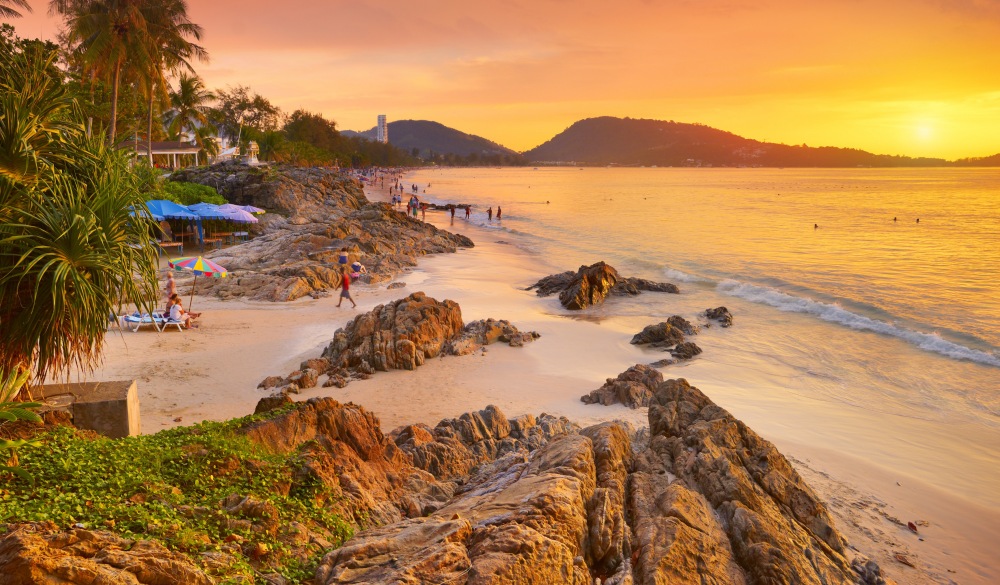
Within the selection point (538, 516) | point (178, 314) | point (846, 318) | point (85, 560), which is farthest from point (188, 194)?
point (538, 516)

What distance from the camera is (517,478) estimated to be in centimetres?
622

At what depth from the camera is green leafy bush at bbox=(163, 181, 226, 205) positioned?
31.0 m

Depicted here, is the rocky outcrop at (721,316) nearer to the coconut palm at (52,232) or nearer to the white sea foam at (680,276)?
the white sea foam at (680,276)

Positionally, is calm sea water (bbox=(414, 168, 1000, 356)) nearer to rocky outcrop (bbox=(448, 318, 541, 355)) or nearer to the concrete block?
rocky outcrop (bbox=(448, 318, 541, 355))

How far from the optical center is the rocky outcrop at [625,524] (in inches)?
176

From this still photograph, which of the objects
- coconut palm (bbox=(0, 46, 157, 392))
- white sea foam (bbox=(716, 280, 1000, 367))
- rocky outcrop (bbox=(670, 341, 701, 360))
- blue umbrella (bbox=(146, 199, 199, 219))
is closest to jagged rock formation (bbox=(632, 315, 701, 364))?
rocky outcrop (bbox=(670, 341, 701, 360))

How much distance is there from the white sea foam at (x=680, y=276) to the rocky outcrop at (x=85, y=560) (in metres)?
28.5

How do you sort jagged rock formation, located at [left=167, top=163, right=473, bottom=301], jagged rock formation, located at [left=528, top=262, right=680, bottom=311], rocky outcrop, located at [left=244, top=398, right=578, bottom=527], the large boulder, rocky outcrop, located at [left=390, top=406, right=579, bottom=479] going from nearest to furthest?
rocky outcrop, located at [left=244, top=398, right=578, bottom=527] < rocky outcrop, located at [left=390, top=406, right=579, bottom=479] < the large boulder < jagged rock formation, located at [left=167, top=163, right=473, bottom=301] < jagged rock formation, located at [left=528, top=262, right=680, bottom=311]

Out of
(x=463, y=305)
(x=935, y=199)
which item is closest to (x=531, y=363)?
(x=463, y=305)

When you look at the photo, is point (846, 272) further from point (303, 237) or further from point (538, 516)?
point (538, 516)

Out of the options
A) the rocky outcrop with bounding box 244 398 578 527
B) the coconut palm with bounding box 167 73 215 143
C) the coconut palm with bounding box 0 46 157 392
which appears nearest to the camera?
the coconut palm with bounding box 0 46 157 392

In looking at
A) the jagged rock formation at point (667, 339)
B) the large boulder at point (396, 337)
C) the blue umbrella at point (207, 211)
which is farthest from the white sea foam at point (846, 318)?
the blue umbrella at point (207, 211)

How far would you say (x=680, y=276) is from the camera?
30.7 m

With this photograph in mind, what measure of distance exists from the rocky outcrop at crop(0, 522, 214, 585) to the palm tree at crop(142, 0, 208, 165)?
3744 centimetres
